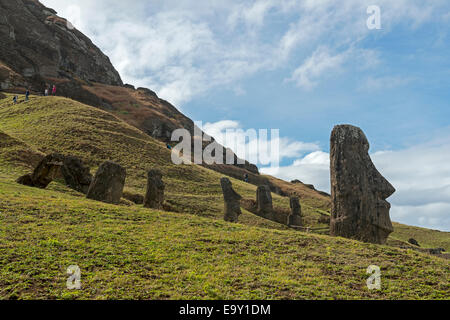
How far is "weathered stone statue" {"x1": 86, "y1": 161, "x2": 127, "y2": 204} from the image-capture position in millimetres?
23797

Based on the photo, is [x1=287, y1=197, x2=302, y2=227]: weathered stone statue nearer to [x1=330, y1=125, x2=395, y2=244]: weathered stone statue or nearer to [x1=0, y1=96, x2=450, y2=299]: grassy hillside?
[x1=0, y1=96, x2=450, y2=299]: grassy hillside

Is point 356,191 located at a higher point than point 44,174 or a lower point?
lower

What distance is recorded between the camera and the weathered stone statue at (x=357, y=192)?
1622cm

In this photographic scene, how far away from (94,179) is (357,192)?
52.7 feet

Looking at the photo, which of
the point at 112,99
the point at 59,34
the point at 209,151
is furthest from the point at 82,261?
the point at 59,34

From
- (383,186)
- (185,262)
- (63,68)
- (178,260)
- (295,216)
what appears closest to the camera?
(185,262)

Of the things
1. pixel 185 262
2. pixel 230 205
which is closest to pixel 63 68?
pixel 230 205

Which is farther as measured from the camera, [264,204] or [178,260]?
[264,204]

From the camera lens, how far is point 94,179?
2453 cm

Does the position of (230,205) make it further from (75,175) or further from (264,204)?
(75,175)

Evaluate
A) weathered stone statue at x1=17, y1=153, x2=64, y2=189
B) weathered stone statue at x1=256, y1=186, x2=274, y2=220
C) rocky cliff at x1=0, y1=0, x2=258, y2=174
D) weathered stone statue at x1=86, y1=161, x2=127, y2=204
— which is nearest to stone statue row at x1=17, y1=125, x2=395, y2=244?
weathered stone statue at x1=86, y1=161, x2=127, y2=204

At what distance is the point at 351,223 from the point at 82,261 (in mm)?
10731

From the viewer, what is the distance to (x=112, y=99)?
105438 millimetres
